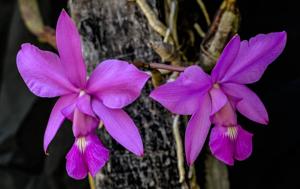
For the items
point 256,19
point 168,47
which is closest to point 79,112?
point 168,47

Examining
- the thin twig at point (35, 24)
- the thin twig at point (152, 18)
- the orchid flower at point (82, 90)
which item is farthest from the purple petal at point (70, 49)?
the thin twig at point (35, 24)

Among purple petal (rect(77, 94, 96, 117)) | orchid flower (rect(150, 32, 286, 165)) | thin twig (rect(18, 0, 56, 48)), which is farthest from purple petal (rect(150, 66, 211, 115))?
thin twig (rect(18, 0, 56, 48))

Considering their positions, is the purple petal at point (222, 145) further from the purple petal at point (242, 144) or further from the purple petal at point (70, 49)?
the purple petal at point (70, 49)

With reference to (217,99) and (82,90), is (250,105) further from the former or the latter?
(82,90)

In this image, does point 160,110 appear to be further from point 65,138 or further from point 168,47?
point 65,138

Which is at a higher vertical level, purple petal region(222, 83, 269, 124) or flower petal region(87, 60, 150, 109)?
flower petal region(87, 60, 150, 109)

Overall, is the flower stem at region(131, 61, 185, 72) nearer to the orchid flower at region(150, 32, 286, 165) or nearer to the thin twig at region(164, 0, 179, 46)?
the orchid flower at region(150, 32, 286, 165)

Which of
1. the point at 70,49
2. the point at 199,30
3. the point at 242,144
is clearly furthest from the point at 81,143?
the point at 199,30
